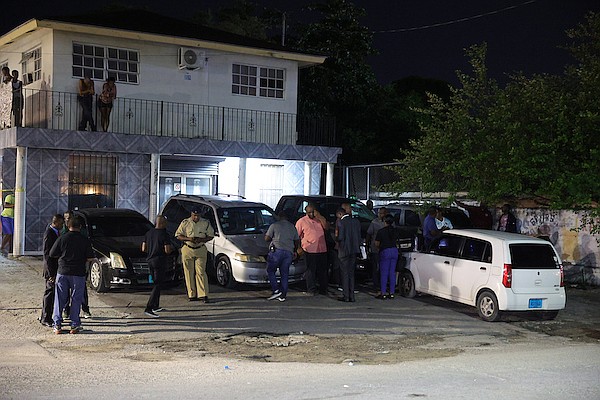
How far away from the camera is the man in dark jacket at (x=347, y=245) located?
15.1 meters

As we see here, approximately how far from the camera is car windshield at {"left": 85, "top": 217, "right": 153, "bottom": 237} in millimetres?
16594

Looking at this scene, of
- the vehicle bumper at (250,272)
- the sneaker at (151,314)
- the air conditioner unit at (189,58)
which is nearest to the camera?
the sneaker at (151,314)

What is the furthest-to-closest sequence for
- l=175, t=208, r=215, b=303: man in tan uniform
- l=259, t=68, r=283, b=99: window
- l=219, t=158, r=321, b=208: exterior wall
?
l=259, t=68, r=283, b=99: window, l=219, t=158, r=321, b=208: exterior wall, l=175, t=208, r=215, b=303: man in tan uniform

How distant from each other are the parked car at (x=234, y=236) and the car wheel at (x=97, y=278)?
2537 millimetres

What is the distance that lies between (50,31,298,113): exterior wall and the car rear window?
13.7 m

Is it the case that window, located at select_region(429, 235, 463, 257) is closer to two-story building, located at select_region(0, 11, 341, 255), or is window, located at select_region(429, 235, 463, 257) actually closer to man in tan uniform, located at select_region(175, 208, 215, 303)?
man in tan uniform, located at select_region(175, 208, 215, 303)

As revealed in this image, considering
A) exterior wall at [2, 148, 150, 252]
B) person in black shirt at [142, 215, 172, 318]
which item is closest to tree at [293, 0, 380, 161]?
exterior wall at [2, 148, 150, 252]

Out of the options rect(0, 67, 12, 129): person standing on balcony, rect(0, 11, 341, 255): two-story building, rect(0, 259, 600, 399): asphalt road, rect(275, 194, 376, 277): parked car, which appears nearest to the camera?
rect(0, 259, 600, 399): asphalt road

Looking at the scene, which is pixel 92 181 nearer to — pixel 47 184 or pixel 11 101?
pixel 47 184

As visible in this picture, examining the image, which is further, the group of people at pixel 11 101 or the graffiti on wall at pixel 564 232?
the group of people at pixel 11 101

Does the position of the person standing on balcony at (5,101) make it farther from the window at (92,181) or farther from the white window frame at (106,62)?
the window at (92,181)

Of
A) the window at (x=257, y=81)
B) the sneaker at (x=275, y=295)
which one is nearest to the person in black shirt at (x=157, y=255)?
the sneaker at (x=275, y=295)

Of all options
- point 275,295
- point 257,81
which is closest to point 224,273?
point 275,295

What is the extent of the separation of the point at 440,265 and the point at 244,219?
188 inches
